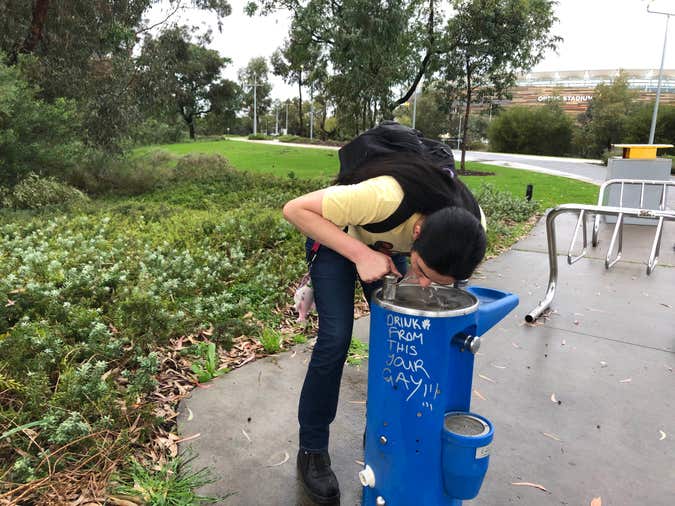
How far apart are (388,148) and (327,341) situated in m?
0.76

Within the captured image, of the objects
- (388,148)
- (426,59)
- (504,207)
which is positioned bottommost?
(504,207)

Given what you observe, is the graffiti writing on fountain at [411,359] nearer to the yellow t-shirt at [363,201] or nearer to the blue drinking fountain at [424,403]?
the blue drinking fountain at [424,403]

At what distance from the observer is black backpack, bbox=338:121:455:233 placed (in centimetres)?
193

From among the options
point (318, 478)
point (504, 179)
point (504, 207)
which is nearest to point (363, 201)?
point (318, 478)

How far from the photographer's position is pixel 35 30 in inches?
388

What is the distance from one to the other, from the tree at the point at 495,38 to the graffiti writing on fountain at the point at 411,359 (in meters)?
14.4

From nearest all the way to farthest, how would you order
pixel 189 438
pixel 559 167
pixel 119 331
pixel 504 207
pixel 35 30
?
pixel 189 438 → pixel 119 331 → pixel 504 207 → pixel 35 30 → pixel 559 167

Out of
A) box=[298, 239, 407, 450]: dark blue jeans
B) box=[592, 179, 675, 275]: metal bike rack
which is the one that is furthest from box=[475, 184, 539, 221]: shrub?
box=[298, 239, 407, 450]: dark blue jeans

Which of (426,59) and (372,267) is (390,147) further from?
(426,59)

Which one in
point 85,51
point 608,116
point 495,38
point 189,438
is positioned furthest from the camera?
point 608,116

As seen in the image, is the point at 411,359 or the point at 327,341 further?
the point at 327,341

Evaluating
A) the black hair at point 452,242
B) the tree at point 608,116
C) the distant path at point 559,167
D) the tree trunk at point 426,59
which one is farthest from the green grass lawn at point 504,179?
the tree at point 608,116

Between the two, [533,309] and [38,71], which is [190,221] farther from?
[38,71]

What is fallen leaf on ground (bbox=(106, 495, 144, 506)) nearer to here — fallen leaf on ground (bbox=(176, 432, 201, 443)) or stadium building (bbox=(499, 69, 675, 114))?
fallen leaf on ground (bbox=(176, 432, 201, 443))
